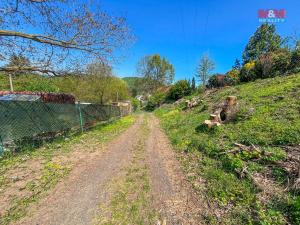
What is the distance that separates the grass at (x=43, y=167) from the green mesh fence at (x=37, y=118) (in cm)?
61

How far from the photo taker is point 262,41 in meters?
31.8

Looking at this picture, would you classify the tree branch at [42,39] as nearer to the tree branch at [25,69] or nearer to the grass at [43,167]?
the tree branch at [25,69]

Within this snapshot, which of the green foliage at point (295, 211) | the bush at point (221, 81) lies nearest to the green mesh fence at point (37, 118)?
the green foliage at point (295, 211)

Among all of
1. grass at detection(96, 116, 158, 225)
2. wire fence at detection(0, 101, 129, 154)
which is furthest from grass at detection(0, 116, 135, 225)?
grass at detection(96, 116, 158, 225)

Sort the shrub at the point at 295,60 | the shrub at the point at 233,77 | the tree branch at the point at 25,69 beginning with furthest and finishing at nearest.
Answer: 1. the shrub at the point at 233,77
2. the shrub at the point at 295,60
3. the tree branch at the point at 25,69

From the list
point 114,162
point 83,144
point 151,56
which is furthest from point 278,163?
point 151,56

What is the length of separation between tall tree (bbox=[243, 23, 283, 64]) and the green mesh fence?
3432 cm

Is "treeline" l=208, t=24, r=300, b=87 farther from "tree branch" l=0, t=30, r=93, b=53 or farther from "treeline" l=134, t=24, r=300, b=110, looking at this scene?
"tree branch" l=0, t=30, r=93, b=53

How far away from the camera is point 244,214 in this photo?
235 cm

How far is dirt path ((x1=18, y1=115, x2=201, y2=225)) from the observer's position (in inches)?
92.9

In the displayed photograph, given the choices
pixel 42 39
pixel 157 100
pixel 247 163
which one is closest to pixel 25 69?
pixel 42 39

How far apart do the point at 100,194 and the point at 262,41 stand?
132ft

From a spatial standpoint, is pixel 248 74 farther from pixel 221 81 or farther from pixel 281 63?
pixel 221 81

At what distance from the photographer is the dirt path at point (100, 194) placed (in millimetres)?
2359
